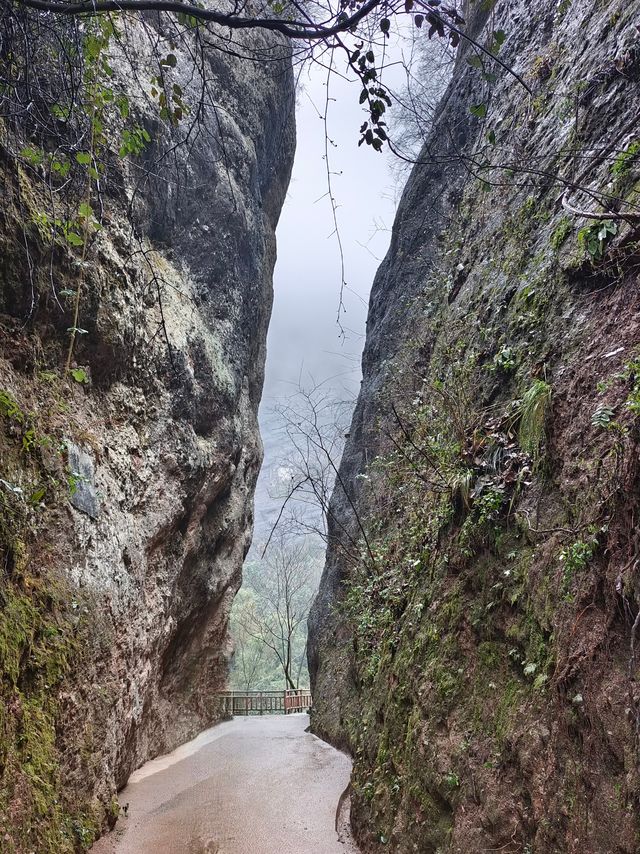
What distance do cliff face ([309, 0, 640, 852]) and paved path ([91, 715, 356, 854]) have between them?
1.89ft

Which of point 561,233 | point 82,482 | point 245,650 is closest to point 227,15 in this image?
point 561,233

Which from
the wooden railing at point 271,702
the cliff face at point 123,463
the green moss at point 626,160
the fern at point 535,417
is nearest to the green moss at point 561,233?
the green moss at point 626,160

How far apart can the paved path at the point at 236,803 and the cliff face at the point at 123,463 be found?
363mm

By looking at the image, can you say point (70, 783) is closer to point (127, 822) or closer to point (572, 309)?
point (127, 822)

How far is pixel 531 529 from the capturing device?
3115 mm

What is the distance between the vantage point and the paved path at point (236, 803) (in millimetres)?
4238

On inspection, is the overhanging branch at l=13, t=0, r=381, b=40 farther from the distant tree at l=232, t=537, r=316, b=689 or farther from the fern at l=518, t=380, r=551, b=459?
the distant tree at l=232, t=537, r=316, b=689

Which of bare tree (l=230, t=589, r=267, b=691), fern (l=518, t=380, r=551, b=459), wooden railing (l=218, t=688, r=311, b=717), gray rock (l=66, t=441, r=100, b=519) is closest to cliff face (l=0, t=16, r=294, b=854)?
gray rock (l=66, t=441, r=100, b=519)

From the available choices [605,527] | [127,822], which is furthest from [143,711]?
[605,527]

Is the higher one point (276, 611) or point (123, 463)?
point (123, 463)

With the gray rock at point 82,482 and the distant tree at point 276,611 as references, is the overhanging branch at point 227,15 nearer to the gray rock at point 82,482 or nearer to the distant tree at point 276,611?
the gray rock at point 82,482

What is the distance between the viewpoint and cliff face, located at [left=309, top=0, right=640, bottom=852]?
2.30 m

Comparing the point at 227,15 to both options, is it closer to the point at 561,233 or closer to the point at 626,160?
the point at 626,160

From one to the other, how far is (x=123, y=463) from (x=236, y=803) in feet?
12.7
